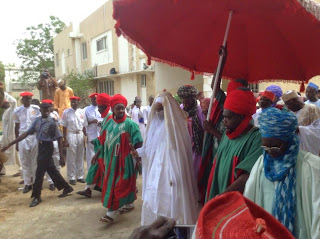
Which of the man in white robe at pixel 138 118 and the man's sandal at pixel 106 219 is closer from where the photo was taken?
the man's sandal at pixel 106 219

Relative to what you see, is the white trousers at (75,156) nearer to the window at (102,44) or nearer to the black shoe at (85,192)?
the black shoe at (85,192)

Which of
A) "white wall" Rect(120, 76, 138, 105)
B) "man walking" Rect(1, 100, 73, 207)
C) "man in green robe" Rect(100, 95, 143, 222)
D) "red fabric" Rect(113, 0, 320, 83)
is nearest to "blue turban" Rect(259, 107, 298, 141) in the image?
"red fabric" Rect(113, 0, 320, 83)

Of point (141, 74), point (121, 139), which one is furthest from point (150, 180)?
point (141, 74)

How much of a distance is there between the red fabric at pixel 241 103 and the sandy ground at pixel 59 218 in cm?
292

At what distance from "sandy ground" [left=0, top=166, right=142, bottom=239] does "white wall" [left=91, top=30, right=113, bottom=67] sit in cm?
1606

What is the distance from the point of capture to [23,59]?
36844 millimetres

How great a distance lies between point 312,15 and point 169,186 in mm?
2092

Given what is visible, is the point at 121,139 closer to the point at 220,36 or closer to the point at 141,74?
the point at 220,36

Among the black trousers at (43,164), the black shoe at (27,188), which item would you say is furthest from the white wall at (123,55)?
the black trousers at (43,164)

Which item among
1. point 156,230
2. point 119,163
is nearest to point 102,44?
point 119,163

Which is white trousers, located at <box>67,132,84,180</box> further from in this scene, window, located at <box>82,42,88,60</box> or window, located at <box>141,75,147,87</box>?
window, located at <box>82,42,88,60</box>

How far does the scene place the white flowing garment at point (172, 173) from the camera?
10.9 ft

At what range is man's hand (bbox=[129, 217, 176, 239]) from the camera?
109 centimetres

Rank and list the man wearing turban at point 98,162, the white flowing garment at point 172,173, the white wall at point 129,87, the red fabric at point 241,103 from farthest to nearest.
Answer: the white wall at point 129,87, the man wearing turban at point 98,162, the white flowing garment at point 172,173, the red fabric at point 241,103
